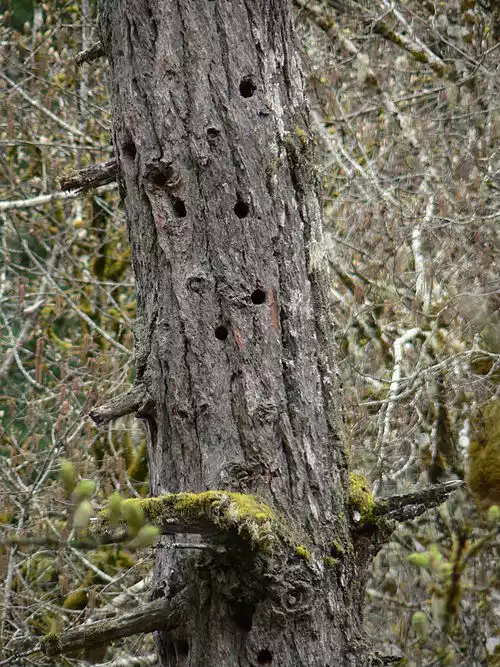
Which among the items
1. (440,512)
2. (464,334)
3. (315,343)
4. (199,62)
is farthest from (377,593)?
(199,62)

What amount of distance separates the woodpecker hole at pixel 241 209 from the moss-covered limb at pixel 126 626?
41.6 inches

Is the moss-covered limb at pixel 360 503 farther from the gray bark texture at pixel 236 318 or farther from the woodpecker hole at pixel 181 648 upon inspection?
the woodpecker hole at pixel 181 648

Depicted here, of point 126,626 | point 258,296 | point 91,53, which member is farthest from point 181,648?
point 91,53

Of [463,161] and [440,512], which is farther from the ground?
[463,161]

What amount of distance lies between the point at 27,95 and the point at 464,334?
4.75 m

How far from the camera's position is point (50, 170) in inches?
327

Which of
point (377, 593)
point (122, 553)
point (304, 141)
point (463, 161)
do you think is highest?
point (463, 161)

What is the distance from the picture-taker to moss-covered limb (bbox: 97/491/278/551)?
6.60ft

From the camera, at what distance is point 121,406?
7.81ft

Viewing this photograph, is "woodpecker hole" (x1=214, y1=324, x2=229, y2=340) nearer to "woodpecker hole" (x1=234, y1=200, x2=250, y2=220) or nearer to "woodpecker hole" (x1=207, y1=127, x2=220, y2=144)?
"woodpecker hole" (x1=234, y1=200, x2=250, y2=220)

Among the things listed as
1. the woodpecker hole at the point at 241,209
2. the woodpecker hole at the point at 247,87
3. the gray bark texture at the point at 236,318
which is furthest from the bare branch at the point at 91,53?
the woodpecker hole at the point at 241,209

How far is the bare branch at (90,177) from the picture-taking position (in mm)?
2691

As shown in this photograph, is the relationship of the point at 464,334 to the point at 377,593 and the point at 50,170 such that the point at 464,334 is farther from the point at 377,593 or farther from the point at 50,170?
the point at 50,170

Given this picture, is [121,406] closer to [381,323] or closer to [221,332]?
[221,332]
